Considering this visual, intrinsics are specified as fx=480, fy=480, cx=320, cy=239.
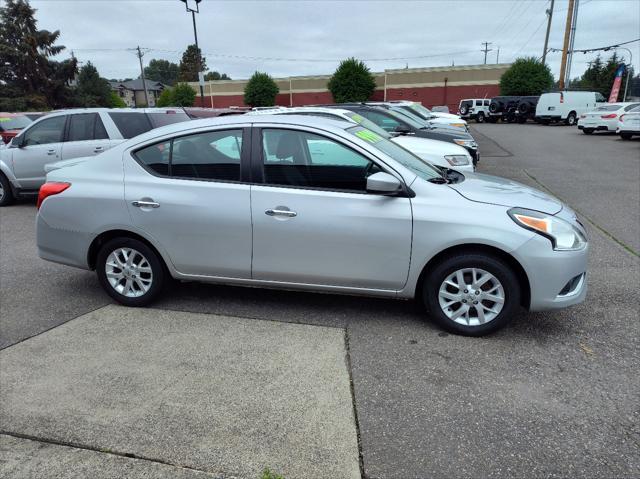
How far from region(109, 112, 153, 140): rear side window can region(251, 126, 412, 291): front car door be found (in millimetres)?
5741

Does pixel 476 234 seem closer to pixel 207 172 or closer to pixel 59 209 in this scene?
pixel 207 172

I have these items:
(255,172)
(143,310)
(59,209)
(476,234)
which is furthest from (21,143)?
(476,234)

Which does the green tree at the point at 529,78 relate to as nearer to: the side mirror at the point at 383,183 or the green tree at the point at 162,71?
the side mirror at the point at 383,183

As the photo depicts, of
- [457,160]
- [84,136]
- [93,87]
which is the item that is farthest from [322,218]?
[93,87]

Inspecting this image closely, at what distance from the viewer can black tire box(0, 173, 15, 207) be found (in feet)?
31.5

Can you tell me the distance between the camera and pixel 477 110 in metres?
41.9

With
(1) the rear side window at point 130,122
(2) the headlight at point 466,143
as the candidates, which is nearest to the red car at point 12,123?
(1) the rear side window at point 130,122

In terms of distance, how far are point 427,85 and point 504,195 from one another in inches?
2193

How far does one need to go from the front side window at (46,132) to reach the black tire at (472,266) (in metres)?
8.16

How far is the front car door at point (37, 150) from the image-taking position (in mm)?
9094

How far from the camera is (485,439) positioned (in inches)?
106

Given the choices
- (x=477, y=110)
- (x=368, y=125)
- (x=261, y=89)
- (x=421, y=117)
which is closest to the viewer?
(x=368, y=125)

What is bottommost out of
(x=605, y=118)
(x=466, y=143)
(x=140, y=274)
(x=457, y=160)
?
(x=140, y=274)

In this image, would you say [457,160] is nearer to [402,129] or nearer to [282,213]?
[402,129]
